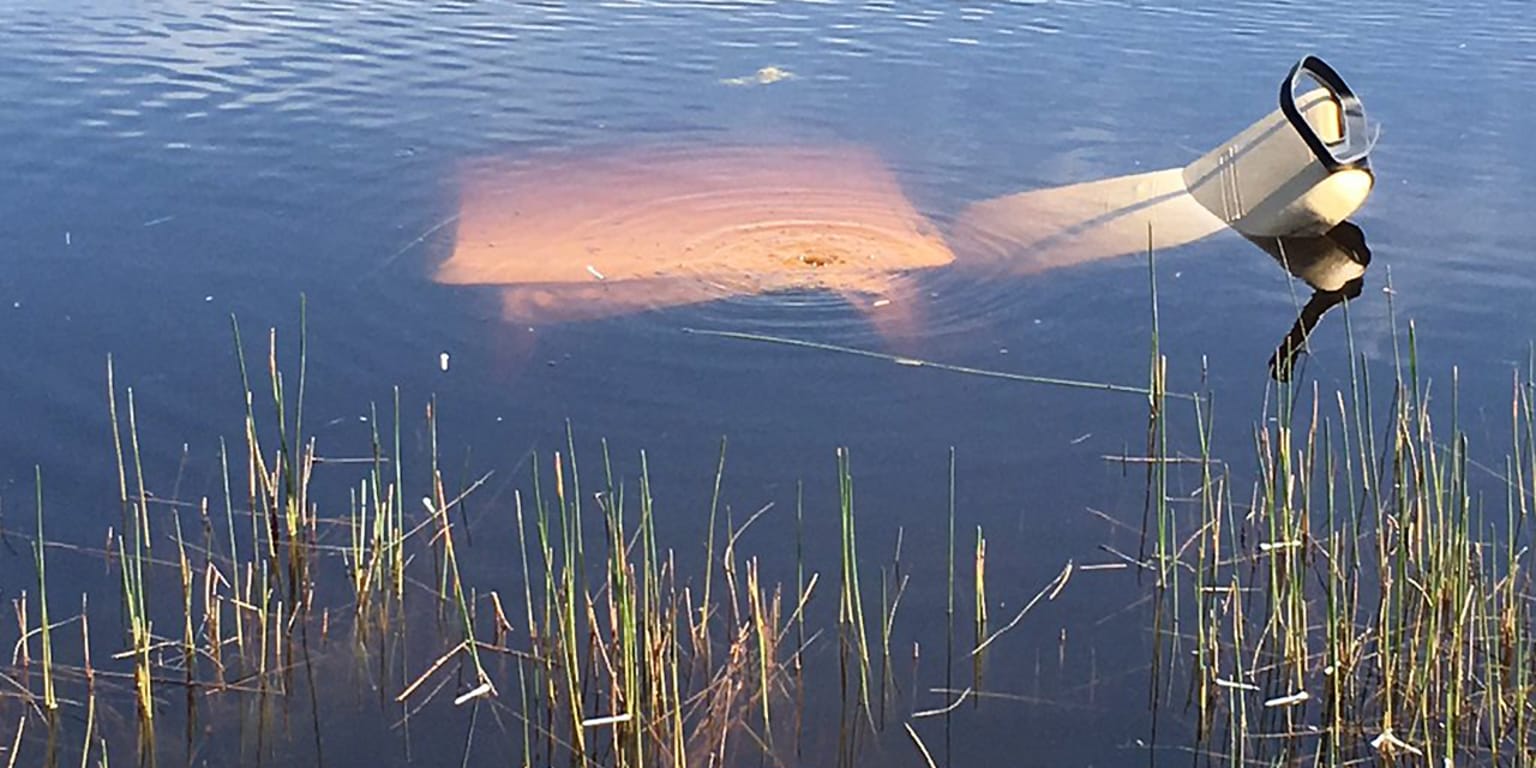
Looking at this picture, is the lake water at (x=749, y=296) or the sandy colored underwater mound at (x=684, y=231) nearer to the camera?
the lake water at (x=749, y=296)

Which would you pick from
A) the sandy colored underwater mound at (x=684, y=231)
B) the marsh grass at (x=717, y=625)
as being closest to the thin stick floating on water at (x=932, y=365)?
the sandy colored underwater mound at (x=684, y=231)

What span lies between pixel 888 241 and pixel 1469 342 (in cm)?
180

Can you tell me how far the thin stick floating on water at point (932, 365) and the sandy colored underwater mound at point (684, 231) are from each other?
29cm

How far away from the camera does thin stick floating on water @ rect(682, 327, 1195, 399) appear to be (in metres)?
4.81

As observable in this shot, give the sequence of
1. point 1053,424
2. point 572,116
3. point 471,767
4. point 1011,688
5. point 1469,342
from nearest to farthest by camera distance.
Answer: point 471,767 → point 1011,688 → point 1053,424 → point 1469,342 → point 572,116

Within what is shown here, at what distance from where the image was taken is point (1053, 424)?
4613 mm

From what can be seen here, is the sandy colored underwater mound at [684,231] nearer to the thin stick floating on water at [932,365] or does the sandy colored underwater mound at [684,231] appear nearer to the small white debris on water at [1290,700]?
the thin stick floating on water at [932,365]

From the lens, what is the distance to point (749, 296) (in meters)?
5.38

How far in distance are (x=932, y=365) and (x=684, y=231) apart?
4.19 feet

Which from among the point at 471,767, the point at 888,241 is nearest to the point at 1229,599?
the point at 471,767

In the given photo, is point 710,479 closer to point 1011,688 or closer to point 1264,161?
point 1011,688

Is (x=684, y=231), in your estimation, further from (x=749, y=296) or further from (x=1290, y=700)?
(x=1290, y=700)

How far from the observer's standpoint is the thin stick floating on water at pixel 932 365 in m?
4.81

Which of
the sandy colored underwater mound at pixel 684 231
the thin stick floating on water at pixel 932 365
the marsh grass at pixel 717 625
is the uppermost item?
the sandy colored underwater mound at pixel 684 231
